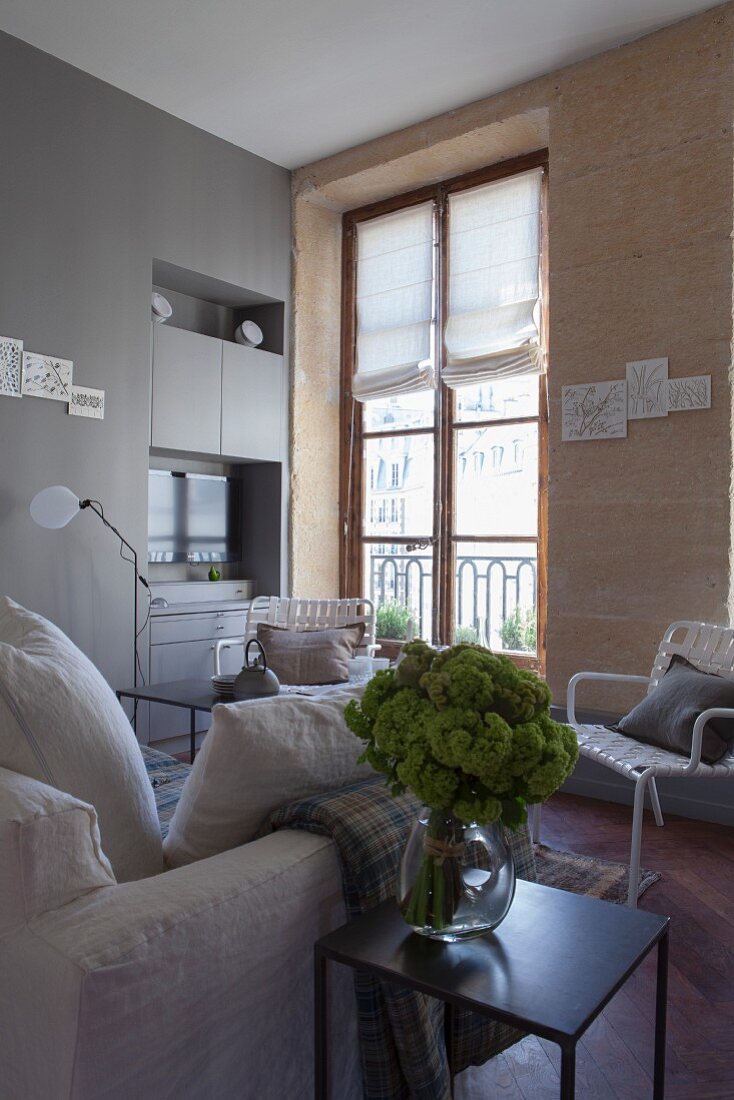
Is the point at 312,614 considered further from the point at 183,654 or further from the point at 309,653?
the point at 183,654

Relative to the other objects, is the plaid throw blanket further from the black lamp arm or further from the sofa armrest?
the black lamp arm

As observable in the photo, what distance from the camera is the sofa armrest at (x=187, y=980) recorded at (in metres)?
0.99

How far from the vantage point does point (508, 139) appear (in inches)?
176

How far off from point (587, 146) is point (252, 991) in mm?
3916

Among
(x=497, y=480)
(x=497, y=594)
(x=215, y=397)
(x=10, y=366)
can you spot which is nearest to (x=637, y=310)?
(x=497, y=480)

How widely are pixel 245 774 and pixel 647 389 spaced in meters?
2.97

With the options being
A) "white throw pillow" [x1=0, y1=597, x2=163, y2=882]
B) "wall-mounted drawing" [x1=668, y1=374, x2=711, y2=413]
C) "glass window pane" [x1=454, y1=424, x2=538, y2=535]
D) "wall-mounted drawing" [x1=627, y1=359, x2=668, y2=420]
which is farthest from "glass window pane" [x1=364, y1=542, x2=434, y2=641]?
"white throw pillow" [x1=0, y1=597, x2=163, y2=882]

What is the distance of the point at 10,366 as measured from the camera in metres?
3.74

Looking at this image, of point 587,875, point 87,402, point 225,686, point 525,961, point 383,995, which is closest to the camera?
point 525,961

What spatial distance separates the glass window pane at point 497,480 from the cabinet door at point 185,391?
146 cm

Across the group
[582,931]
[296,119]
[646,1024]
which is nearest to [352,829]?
[582,931]

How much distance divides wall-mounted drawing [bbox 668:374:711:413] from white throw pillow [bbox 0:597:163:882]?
2953mm

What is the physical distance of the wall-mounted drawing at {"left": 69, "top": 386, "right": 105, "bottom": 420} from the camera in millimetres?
4012

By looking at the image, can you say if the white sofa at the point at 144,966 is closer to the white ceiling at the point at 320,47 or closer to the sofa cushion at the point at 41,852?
the sofa cushion at the point at 41,852
